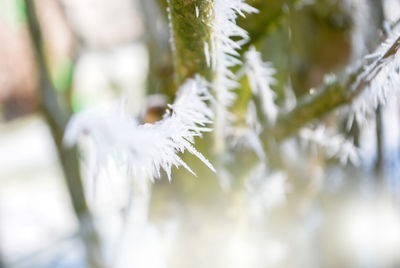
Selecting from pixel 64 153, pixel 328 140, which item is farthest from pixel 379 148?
pixel 64 153

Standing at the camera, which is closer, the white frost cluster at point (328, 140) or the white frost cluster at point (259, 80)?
the white frost cluster at point (259, 80)

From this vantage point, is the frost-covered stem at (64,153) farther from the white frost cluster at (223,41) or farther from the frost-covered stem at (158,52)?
the white frost cluster at (223,41)

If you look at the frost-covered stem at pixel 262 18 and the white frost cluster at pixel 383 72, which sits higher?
the frost-covered stem at pixel 262 18

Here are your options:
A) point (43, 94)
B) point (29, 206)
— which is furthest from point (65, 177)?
point (29, 206)

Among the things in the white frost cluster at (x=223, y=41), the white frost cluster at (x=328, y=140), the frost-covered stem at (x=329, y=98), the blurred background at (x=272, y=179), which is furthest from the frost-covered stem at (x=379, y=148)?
the white frost cluster at (x=223, y=41)

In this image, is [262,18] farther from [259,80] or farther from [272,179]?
[272,179]

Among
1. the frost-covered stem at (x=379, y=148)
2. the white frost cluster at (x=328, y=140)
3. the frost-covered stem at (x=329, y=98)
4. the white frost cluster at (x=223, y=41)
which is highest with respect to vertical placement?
the white frost cluster at (x=223, y=41)

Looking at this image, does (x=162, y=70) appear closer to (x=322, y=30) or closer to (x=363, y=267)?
(x=322, y=30)
